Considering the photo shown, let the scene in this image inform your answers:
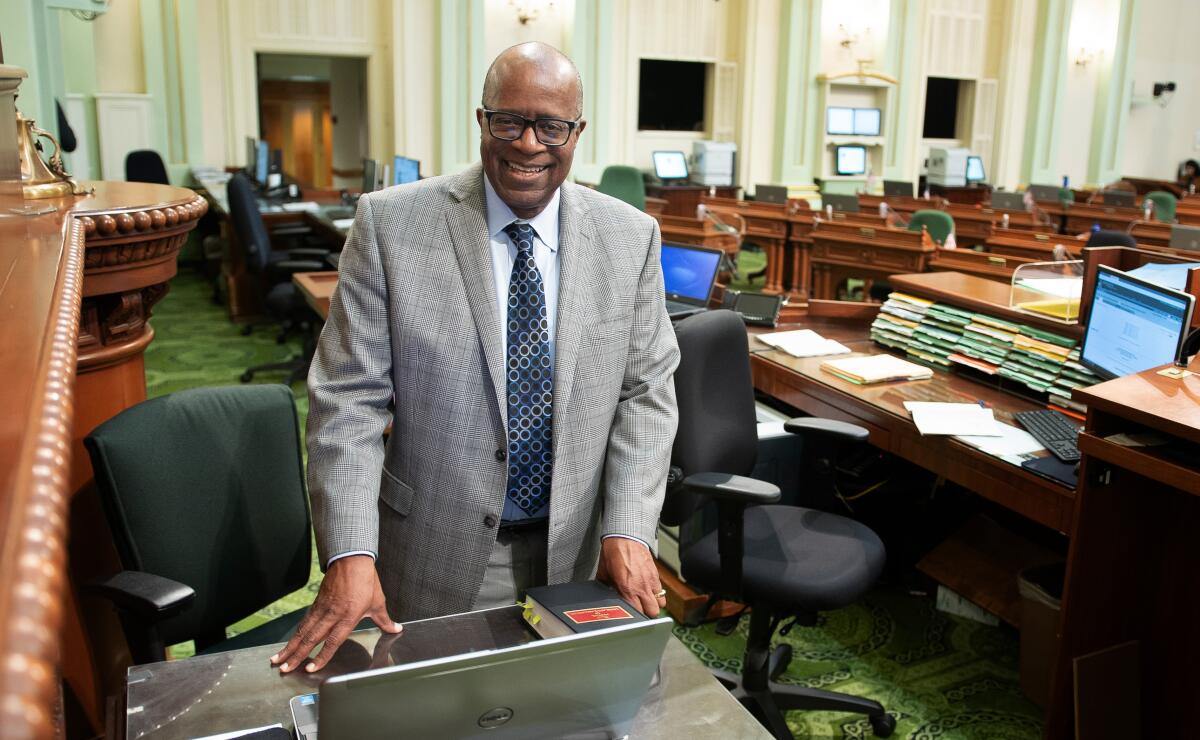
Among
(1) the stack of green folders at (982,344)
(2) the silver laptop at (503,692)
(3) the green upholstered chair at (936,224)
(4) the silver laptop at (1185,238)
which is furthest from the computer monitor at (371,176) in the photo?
(2) the silver laptop at (503,692)

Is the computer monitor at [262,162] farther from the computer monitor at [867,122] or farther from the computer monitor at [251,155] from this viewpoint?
the computer monitor at [867,122]

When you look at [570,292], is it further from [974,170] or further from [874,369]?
[974,170]

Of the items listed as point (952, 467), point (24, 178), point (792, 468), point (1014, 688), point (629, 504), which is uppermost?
point (24, 178)

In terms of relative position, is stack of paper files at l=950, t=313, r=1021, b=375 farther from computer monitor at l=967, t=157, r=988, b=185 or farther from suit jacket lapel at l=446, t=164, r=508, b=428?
computer monitor at l=967, t=157, r=988, b=185

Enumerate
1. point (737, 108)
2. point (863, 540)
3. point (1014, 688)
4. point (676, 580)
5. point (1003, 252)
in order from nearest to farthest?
point (863, 540) < point (1014, 688) < point (676, 580) < point (1003, 252) < point (737, 108)

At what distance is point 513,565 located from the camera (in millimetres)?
1844

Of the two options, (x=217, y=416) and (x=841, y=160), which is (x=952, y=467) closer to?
(x=217, y=416)

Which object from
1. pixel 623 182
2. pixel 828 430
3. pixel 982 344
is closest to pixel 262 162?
pixel 623 182

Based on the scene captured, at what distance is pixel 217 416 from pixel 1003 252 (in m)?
6.09

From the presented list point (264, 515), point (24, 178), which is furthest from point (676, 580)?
point (24, 178)

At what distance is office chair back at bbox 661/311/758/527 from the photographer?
2.60m

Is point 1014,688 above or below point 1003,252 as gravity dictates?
below

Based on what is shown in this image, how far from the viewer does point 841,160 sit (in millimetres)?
13000

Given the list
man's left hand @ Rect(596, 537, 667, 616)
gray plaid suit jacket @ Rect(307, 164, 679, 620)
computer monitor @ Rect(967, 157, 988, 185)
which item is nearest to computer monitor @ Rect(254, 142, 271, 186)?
gray plaid suit jacket @ Rect(307, 164, 679, 620)
